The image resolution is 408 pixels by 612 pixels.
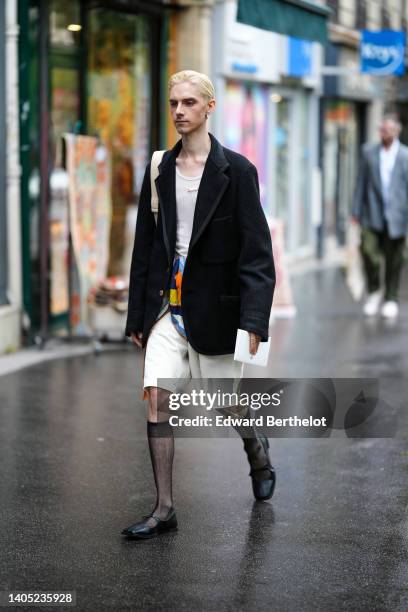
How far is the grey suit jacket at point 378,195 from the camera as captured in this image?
13.4m

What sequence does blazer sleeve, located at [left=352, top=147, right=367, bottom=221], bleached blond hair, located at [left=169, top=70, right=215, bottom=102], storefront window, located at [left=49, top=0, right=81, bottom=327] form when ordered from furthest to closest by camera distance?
1. blazer sleeve, located at [left=352, top=147, right=367, bottom=221]
2. storefront window, located at [left=49, top=0, right=81, bottom=327]
3. bleached blond hair, located at [left=169, top=70, right=215, bottom=102]

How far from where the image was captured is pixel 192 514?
586 cm

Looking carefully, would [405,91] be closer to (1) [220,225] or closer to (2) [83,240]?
(2) [83,240]

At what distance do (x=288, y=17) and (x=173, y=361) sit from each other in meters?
7.31

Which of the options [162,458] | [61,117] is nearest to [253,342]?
[162,458]

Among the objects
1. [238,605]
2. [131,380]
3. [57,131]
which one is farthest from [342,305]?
[238,605]

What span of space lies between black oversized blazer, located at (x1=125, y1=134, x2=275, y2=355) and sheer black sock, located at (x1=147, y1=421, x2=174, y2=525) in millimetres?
367

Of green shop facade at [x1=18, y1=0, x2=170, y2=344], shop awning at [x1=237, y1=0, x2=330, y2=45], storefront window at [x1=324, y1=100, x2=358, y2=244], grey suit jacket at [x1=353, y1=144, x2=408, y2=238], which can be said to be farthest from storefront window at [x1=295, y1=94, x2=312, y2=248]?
shop awning at [x1=237, y1=0, x2=330, y2=45]

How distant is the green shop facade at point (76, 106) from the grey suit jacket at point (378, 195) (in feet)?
7.43

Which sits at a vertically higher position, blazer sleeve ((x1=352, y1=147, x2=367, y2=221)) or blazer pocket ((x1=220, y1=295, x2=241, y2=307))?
blazer sleeve ((x1=352, y1=147, x2=367, y2=221))

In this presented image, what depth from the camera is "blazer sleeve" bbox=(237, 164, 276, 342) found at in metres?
5.48

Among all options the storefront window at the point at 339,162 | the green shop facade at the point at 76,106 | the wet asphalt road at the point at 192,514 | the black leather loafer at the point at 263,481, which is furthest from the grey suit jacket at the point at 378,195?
the storefront window at the point at 339,162

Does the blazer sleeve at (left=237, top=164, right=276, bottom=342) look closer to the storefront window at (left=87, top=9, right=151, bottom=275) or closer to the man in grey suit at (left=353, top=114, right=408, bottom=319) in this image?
the storefront window at (left=87, top=9, right=151, bottom=275)

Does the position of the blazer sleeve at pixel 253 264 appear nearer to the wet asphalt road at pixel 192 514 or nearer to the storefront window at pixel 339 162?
the wet asphalt road at pixel 192 514
